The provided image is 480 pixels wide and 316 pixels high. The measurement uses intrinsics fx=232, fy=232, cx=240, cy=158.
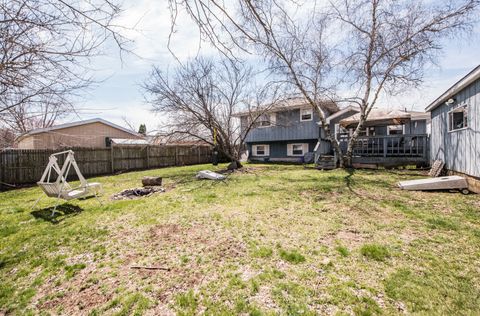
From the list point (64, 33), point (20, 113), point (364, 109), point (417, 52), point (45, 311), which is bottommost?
point (45, 311)

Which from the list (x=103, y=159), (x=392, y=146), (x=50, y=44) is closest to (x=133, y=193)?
(x=50, y=44)

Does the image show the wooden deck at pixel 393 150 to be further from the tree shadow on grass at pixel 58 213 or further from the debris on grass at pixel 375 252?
the tree shadow on grass at pixel 58 213

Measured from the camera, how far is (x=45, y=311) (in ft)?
7.47

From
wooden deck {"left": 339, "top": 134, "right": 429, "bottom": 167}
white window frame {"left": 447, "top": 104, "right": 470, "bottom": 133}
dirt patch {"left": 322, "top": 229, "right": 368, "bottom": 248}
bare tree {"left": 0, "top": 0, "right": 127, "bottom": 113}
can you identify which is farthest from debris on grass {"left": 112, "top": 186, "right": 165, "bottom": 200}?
wooden deck {"left": 339, "top": 134, "right": 429, "bottom": 167}

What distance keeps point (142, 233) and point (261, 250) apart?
2.19m

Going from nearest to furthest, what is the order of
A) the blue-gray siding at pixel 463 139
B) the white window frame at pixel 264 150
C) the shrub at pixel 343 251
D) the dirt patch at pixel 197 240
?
the shrub at pixel 343 251 → the dirt patch at pixel 197 240 → the blue-gray siding at pixel 463 139 → the white window frame at pixel 264 150

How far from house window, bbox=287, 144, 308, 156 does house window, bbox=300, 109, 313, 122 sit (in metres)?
2.15

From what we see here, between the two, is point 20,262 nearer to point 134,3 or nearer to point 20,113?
point 20,113

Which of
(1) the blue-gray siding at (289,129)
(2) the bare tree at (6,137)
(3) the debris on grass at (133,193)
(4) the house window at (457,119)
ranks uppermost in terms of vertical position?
(1) the blue-gray siding at (289,129)

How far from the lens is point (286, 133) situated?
18.8 m

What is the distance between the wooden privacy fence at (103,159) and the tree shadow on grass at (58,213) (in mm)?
1064

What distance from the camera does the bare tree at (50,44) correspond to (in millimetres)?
2145

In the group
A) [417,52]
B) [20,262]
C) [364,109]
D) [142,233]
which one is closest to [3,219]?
[20,262]

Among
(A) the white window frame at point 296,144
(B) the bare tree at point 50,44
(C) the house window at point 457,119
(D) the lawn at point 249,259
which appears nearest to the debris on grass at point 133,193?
(D) the lawn at point 249,259
